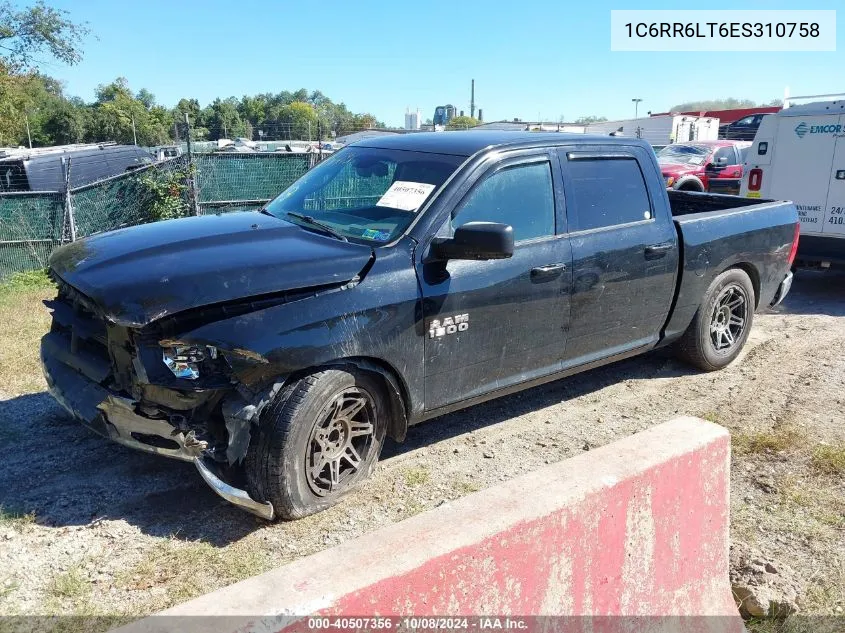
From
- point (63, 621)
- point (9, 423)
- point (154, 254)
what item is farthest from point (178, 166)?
point (63, 621)

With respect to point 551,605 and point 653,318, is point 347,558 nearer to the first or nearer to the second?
point 551,605

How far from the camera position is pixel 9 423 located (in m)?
4.62

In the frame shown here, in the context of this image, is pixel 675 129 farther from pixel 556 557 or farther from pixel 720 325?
pixel 556 557

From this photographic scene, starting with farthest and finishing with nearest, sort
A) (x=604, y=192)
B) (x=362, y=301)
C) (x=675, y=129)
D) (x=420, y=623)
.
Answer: (x=675, y=129), (x=604, y=192), (x=362, y=301), (x=420, y=623)

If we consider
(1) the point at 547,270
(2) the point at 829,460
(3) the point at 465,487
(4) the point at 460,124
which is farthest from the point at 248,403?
(4) the point at 460,124

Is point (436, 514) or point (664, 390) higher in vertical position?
point (436, 514)

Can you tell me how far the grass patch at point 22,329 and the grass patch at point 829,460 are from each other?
543cm

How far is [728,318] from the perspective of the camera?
5969mm

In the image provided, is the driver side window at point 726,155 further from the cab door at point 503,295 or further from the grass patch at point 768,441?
the cab door at point 503,295

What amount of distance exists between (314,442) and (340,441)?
20cm

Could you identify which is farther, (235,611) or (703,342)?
(703,342)

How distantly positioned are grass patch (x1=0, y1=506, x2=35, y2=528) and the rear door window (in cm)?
350

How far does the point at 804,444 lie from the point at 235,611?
4244mm

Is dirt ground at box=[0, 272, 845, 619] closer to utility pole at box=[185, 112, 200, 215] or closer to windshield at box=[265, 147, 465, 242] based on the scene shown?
windshield at box=[265, 147, 465, 242]
